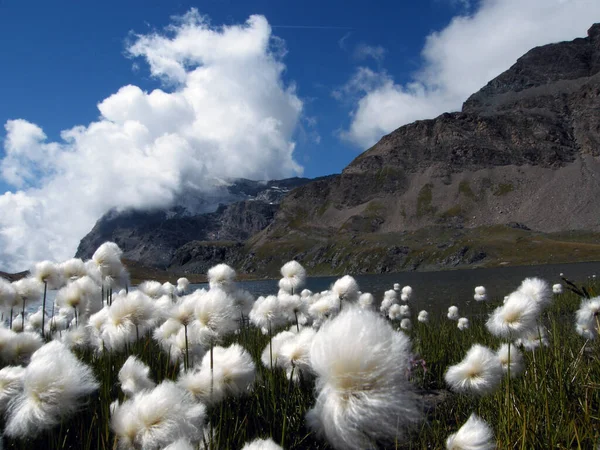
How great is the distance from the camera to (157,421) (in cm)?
224

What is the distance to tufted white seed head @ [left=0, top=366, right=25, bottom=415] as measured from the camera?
2660mm

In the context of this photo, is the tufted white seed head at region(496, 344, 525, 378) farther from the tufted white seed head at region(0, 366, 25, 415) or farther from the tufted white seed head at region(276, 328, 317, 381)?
the tufted white seed head at region(0, 366, 25, 415)

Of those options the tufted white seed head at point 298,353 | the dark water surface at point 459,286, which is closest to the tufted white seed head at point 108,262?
the tufted white seed head at point 298,353

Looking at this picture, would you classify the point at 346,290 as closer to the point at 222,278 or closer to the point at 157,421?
the point at 222,278

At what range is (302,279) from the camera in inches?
267

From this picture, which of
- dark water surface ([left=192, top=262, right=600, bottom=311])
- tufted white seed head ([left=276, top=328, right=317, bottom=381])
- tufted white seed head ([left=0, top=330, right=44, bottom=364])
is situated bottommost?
dark water surface ([left=192, top=262, right=600, bottom=311])

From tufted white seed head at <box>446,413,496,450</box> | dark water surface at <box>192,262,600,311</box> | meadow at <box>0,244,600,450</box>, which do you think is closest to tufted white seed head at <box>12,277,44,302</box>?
meadow at <box>0,244,600,450</box>

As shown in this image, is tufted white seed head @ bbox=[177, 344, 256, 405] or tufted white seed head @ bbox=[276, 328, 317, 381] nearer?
tufted white seed head @ bbox=[177, 344, 256, 405]

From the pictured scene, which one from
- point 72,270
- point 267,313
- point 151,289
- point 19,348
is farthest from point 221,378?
point 72,270

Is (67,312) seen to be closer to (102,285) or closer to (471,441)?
(102,285)

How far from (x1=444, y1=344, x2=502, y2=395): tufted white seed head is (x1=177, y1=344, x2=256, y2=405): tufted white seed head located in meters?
1.82

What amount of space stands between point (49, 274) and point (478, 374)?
18.5 feet

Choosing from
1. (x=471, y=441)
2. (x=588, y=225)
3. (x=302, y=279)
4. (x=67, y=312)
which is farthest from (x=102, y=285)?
(x=588, y=225)

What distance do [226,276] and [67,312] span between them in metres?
3.58
